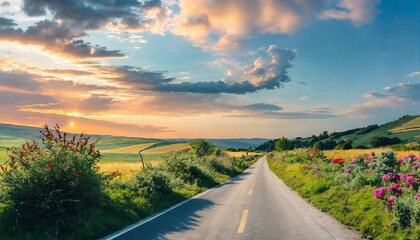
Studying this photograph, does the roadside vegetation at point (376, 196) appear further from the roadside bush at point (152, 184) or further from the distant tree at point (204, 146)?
the distant tree at point (204, 146)

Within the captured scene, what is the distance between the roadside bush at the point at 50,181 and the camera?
33.6ft

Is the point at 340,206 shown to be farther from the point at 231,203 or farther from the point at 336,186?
the point at 231,203

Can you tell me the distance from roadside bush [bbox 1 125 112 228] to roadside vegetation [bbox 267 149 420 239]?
28.2 ft

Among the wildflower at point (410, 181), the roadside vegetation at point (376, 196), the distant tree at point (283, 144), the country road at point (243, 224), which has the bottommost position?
the distant tree at point (283, 144)

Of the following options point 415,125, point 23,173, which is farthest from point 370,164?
point 415,125

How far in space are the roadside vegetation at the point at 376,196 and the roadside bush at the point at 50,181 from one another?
8602 millimetres

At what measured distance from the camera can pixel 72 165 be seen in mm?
11406

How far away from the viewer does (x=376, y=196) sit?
11695 millimetres

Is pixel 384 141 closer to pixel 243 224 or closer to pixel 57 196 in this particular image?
pixel 243 224

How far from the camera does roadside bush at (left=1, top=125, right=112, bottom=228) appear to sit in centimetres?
1025

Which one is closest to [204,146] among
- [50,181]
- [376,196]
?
[376,196]

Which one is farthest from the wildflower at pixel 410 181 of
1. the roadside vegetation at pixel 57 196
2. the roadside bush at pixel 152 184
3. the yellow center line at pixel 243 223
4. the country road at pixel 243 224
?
the roadside bush at pixel 152 184

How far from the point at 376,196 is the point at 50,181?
1052 centimetres

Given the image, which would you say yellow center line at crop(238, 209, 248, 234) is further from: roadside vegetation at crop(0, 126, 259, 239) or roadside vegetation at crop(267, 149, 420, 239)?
roadside vegetation at crop(0, 126, 259, 239)
